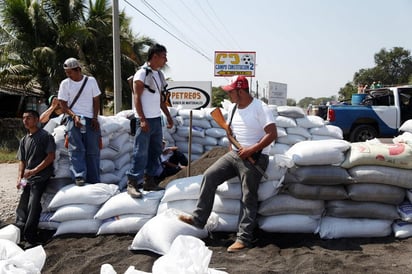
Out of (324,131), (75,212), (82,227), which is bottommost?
(82,227)

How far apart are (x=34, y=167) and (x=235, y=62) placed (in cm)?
926

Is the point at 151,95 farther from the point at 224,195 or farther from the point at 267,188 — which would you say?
the point at 267,188

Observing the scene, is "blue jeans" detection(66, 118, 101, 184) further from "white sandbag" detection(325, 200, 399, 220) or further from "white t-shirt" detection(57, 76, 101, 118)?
"white sandbag" detection(325, 200, 399, 220)

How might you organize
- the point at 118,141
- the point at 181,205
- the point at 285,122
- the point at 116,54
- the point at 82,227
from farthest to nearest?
the point at 116,54 → the point at 285,122 → the point at 118,141 → the point at 82,227 → the point at 181,205

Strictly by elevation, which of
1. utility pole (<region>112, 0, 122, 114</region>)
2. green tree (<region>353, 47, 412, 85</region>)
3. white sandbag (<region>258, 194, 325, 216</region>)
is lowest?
white sandbag (<region>258, 194, 325, 216</region>)

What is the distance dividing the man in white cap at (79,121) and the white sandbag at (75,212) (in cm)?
30

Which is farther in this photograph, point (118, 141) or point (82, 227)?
point (118, 141)

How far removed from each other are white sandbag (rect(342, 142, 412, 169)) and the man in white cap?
2.63 metres

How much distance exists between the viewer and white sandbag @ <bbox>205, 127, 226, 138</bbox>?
25.7 feet

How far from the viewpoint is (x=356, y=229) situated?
3439 mm

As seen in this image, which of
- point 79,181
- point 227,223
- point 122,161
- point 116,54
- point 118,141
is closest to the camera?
point 227,223

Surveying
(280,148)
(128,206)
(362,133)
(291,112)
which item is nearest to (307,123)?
(291,112)

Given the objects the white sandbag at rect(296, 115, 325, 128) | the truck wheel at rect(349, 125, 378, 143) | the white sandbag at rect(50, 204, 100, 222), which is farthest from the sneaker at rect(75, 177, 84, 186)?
the truck wheel at rect(349, 125, 378, 143)

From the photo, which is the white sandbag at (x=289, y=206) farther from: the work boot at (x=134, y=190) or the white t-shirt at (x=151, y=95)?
the white t-shirt at (x=151, y=95)
